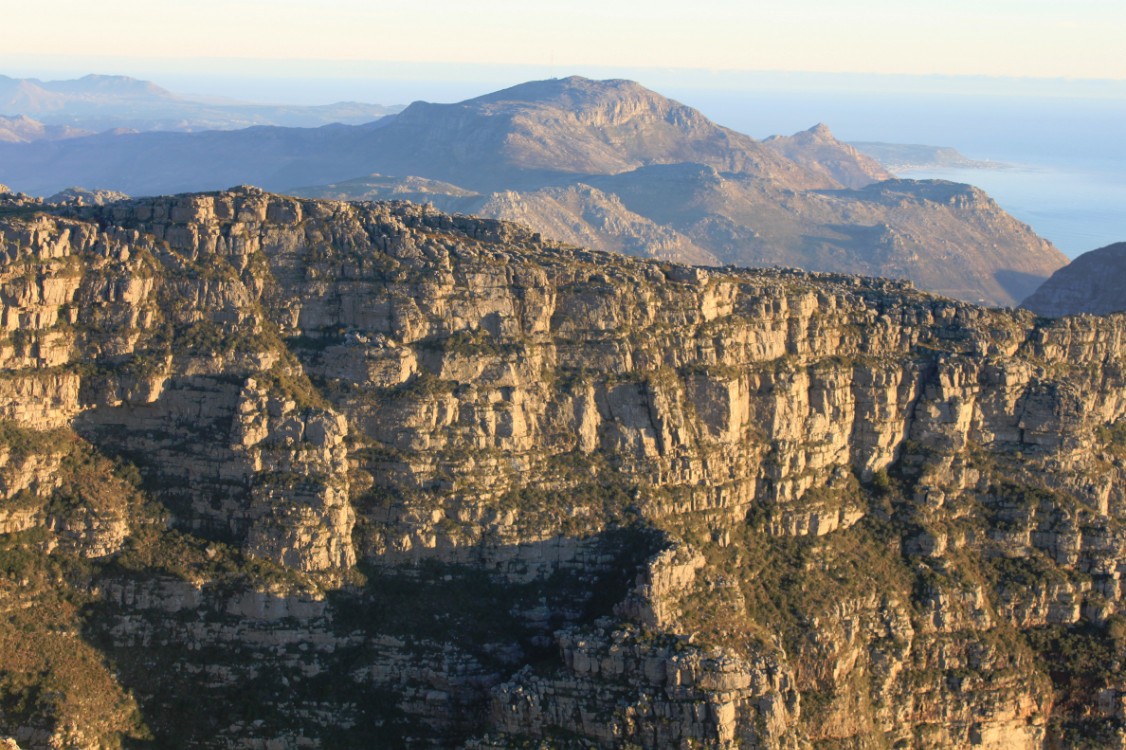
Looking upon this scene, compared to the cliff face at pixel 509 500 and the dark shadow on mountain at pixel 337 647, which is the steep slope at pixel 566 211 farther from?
the dark shadow on mountain at pixel 337 647

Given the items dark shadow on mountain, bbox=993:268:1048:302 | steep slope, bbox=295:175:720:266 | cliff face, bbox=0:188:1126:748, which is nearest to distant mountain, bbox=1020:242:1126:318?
dark shadow on mountain, bbox=993:268:1048:302

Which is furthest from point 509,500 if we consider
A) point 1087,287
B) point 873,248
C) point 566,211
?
point 873,248

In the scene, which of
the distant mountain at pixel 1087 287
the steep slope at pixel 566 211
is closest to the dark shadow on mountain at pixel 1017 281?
the steep slope at pixel 566 211

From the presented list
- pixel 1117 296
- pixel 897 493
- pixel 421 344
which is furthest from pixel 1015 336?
pixel 1117 296

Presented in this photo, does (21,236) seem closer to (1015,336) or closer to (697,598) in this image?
(697,598)

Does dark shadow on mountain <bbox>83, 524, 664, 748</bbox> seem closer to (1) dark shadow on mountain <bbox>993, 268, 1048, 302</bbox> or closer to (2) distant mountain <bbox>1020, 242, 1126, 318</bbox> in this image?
(2) distant mountain <bbox>1020, 242, 1126, 318</bbox>

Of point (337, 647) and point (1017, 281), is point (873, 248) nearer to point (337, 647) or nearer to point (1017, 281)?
point (1017, 281)

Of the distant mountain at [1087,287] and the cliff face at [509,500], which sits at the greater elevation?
the distant mountain at [1087,287]
